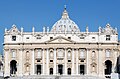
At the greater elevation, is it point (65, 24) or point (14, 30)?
point (65, 24)

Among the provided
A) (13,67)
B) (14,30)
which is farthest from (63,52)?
(13,67)

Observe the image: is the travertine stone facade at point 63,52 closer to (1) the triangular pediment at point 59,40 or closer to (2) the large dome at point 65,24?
(1) the triangular pediment at point 59,40

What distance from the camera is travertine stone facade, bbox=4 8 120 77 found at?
94.7 m

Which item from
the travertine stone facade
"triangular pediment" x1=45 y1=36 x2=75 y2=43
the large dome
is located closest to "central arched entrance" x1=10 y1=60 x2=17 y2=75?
the travertine stone facade

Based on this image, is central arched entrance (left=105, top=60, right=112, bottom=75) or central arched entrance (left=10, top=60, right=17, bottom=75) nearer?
central arched entrance (left=105, top=60, right=112, bottom=75)

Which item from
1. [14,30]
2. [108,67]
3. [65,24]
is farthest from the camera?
[65,24]

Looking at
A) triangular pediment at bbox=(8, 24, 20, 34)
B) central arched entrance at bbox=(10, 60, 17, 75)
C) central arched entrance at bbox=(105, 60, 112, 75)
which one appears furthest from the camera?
central arched entrance at bbox=(10, 60, 17, 75)

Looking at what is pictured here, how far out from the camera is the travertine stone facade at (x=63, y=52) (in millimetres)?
94688

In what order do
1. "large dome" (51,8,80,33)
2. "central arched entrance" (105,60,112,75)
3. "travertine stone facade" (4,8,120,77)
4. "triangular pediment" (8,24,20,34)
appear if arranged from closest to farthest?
"travertine stone facade" (4,8,120,77)
"central arched entrance" (105,60,112,75)
"triangular pediment" (8,24,20,34)
"large dome" (51,8,80,33)

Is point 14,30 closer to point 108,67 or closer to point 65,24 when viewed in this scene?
point 65,24

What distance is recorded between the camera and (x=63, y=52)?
94875mm

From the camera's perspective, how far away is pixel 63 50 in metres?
94.8

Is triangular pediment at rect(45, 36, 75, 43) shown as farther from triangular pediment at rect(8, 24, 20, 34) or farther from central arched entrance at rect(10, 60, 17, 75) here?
central arched entrance at rect(10, 60, 17, 75)

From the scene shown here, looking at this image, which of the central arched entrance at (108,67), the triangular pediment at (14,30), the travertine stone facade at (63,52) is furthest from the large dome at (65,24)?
the central arched entrance at (108,67)
